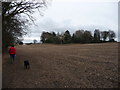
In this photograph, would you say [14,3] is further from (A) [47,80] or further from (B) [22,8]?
(A) [47,80]

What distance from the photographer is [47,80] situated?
6102mm

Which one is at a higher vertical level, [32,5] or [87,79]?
[32,5]

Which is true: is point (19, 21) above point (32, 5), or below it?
below

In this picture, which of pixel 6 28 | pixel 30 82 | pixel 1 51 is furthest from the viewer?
pixel 1 51

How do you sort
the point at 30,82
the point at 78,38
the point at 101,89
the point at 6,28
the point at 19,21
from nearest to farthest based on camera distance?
the point at 101,89, the point at 30,82, the point at 6,28, the point at 19,21, the point at 78,38

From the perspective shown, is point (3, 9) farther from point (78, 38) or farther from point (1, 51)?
point (78, 38)

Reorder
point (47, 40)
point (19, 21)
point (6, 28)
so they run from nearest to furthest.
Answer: point (6, 28) < point (19, 21) < point (47, 40)

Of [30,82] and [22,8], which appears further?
[22,8]

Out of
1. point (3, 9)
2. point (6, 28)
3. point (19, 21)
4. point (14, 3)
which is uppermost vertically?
point (14, 3)

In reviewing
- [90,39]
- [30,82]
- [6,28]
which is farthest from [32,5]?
[90,39]

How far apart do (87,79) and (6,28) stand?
12.6 m

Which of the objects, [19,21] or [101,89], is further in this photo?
[19,21]

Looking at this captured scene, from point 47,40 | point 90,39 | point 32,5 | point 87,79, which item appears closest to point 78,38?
point 90,39

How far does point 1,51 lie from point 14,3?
24.9ft
